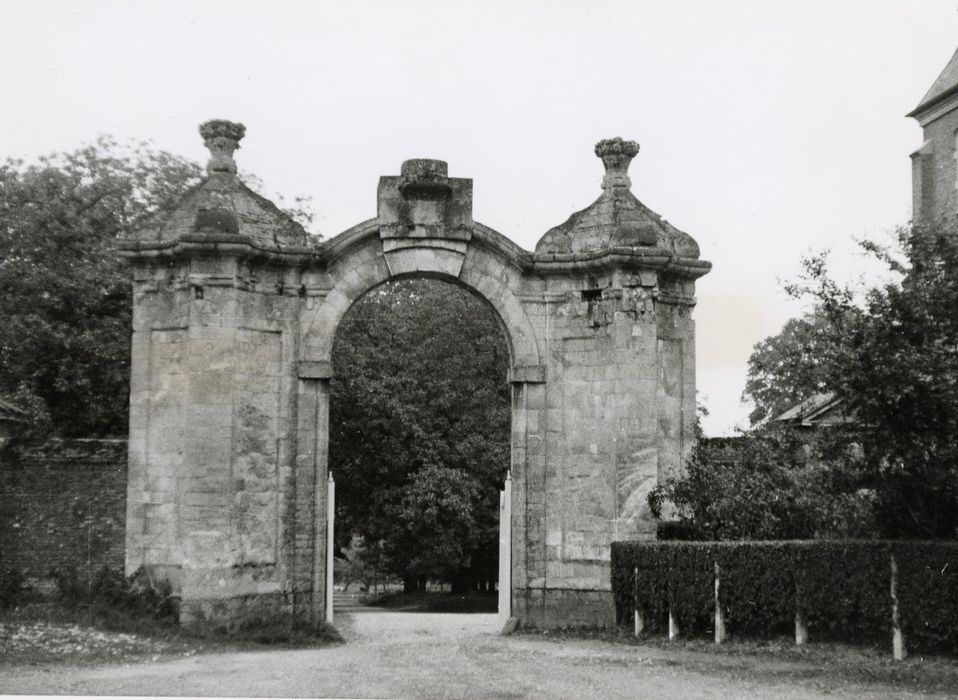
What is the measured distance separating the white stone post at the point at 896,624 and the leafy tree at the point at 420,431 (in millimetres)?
14203

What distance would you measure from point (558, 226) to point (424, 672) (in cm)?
649

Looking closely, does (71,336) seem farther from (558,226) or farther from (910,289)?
(910,289)

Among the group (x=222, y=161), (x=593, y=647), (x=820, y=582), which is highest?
(x=222, y=161)

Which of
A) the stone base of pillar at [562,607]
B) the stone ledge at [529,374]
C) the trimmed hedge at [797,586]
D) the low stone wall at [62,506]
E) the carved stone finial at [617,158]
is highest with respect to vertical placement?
the carved stone finial at [617,158]

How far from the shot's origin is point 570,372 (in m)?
15.1

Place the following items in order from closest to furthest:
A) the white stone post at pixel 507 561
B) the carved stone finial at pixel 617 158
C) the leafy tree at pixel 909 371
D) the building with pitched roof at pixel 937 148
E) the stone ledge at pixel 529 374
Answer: the leafy tree at pixel 909 371 < the stone ledge at pixel 529 374 < the white stone post at pixel 507 561 < the carved stone finial at pixel 617 158 < the building with pitched roof at pixel 937 148

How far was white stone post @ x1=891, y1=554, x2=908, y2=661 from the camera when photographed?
37.3 ft

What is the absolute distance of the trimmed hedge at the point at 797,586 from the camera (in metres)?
11.2

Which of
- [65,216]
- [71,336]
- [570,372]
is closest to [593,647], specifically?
[570,372]

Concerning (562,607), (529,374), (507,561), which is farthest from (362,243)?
(562,607)

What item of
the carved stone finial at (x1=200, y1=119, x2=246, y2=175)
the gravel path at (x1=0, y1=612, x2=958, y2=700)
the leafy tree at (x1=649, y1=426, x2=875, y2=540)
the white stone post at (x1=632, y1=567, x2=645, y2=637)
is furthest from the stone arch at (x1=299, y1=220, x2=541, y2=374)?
the gravel path at (x1=0, y1=612, x2=958, y2=700)

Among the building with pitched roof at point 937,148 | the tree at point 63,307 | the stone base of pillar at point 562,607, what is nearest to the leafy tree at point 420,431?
the tree at point 63,307

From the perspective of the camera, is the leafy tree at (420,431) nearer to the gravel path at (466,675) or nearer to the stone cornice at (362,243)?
the stone cornice at (362,243)

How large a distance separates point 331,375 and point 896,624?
7131mm
